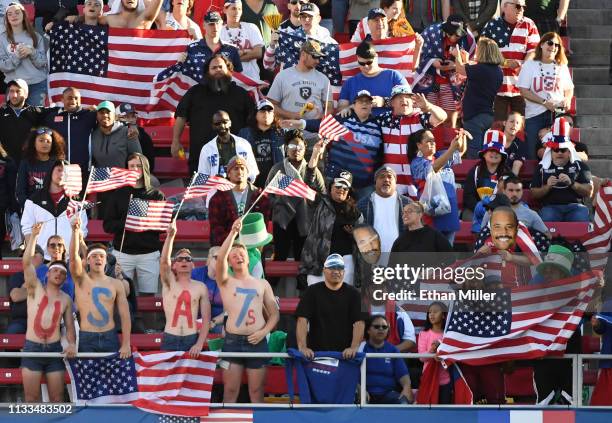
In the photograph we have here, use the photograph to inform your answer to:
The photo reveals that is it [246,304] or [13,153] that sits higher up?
[13,153]

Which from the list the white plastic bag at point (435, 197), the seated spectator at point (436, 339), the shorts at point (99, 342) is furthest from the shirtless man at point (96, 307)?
the white plastic bag at point (435, 197)

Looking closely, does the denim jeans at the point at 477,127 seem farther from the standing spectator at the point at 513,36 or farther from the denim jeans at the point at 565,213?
the denim jeans at the point at 565,213

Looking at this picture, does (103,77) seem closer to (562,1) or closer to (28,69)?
(28,69)

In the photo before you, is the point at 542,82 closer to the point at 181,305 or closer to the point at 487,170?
the point at 487,170

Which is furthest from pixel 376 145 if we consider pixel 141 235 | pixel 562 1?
pixel 562 1

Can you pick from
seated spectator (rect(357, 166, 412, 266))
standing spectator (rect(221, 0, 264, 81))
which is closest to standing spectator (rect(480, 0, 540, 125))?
standing spectator (rect(221, 0, 264, 81))

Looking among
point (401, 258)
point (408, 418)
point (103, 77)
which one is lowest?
point (408, 418)

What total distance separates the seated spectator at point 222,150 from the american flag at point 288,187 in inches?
47.7

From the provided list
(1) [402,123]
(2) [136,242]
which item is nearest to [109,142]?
(2) [136,242]

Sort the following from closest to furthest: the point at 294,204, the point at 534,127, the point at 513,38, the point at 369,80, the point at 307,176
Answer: the point at 294,204, the point at 307,176, the point at 369,80, the point at 534,127, the point at 513,38

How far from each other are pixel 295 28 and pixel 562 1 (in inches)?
138

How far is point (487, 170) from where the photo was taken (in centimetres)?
2314

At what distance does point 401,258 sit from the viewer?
21422 millimetres

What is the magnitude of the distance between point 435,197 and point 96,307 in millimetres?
3760
